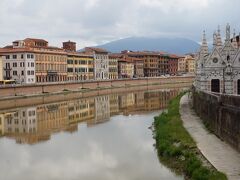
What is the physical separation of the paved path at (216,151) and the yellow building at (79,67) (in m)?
66.5

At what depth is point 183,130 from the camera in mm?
24375

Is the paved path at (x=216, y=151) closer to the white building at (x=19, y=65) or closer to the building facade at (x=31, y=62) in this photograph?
the white building at (x=19, y=65)

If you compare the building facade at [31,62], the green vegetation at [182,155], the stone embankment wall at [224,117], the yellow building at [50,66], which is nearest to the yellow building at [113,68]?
the yellow building at [50,66]

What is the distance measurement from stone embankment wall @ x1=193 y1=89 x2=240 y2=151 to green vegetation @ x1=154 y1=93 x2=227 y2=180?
147 cm

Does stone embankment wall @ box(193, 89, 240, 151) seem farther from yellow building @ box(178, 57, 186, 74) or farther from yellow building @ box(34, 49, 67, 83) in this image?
yellow building @ box(178, 57, 186, 74)

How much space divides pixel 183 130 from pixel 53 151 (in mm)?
7071

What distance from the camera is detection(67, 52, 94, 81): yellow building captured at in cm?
9206

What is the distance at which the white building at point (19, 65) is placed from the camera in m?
76.1

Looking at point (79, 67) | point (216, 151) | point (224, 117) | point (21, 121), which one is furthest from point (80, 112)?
point (79, 67)

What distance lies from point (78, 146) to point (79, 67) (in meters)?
72.1

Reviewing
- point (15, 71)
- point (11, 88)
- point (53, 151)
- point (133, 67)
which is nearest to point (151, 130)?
point (53, 151)

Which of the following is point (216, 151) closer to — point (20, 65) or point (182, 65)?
point (20, 65)

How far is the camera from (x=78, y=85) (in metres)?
75.8

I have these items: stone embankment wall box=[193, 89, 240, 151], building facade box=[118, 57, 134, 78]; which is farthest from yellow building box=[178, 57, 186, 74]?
stone embankment wall box=[193, 89, 240, 151]
